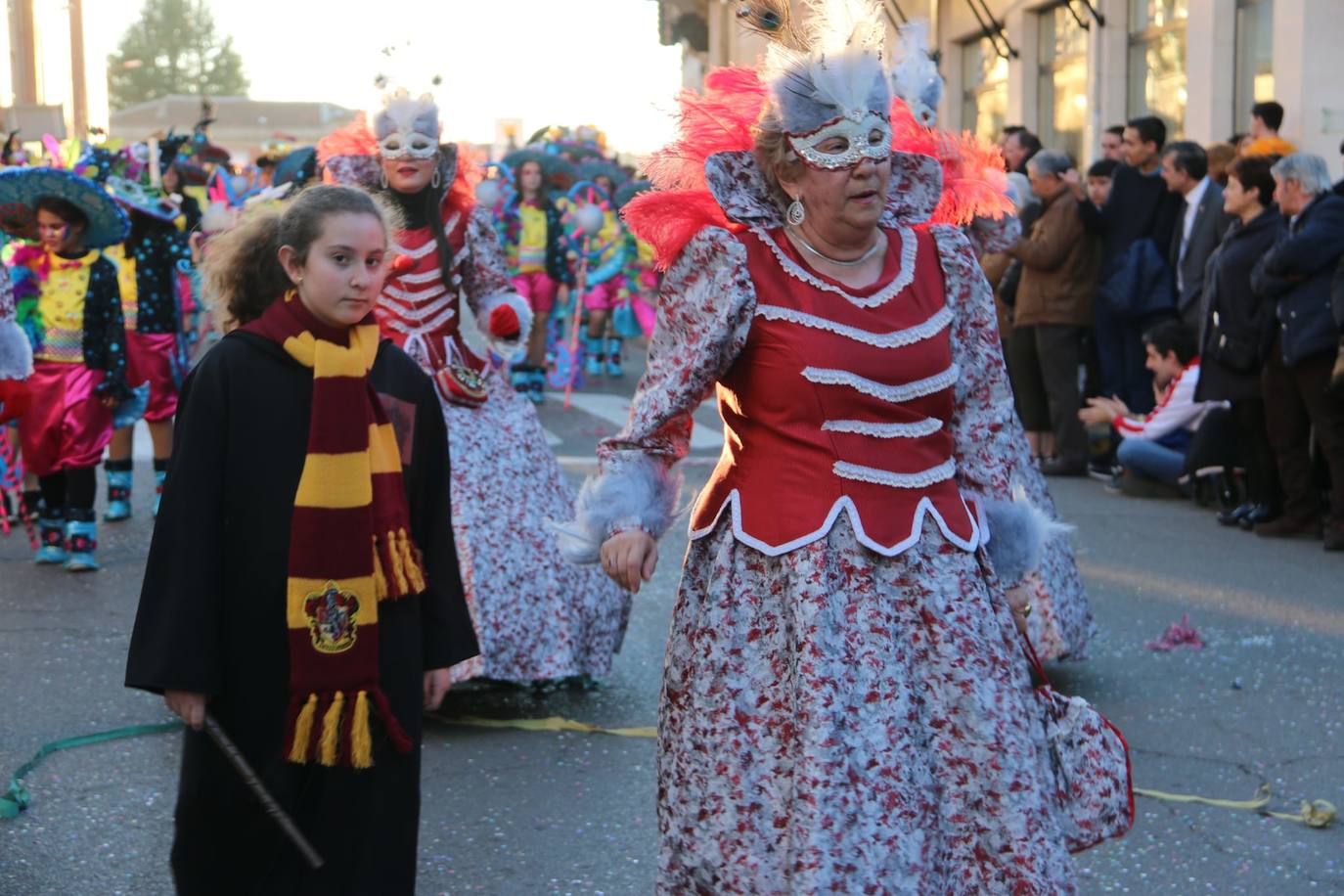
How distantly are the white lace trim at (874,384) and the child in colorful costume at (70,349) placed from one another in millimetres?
5836

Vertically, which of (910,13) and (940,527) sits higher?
(910,13)

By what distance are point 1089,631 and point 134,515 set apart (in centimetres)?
577

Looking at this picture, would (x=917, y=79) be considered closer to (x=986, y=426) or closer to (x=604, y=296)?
(x=986, y=426)

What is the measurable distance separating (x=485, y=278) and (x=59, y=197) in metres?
3.04

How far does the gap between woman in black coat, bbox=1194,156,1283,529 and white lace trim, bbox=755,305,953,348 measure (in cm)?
615

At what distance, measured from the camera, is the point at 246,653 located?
339 cm

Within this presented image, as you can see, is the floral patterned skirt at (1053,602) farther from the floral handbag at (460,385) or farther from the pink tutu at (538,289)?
the pink tutu at (538,289)

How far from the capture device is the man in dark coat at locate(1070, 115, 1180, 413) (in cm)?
1127

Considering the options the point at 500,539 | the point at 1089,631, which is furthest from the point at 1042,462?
the point at 500,539

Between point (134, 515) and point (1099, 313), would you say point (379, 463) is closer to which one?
point (134, 515)

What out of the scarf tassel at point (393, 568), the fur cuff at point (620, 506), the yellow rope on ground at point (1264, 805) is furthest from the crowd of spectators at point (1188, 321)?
the scarf tassel at point (393, 568)

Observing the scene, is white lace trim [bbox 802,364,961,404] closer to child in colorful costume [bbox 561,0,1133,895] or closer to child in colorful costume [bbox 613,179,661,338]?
child in colorful costume [bbox 561,0,1133,895]

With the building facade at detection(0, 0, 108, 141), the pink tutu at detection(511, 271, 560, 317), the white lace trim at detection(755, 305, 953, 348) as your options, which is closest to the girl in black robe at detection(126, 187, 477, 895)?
the white lace trim at detection(755, 305, 953, 348)

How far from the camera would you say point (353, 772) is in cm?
342
